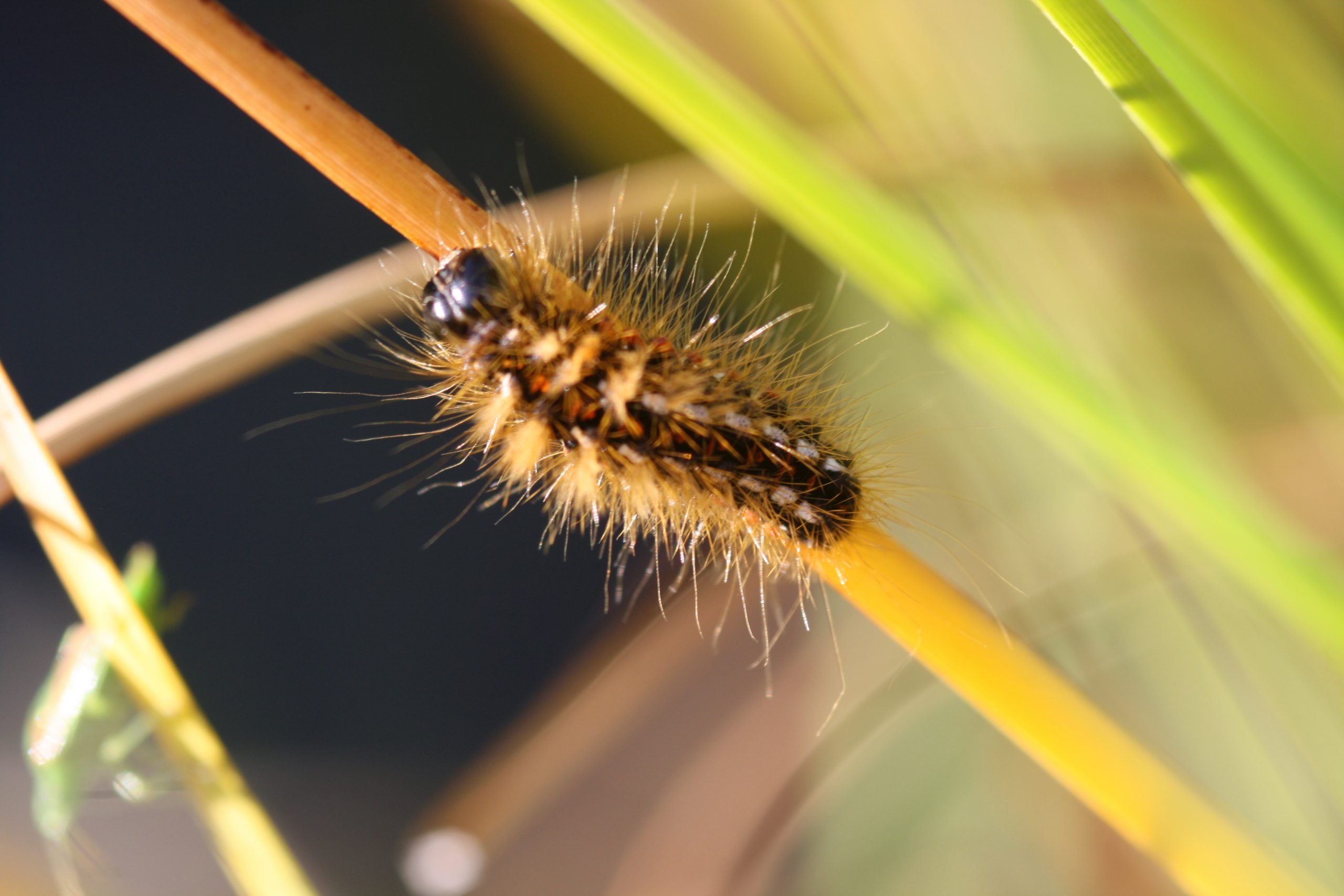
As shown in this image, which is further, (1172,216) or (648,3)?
(648,3)

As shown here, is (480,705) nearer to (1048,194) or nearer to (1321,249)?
(1048,194)

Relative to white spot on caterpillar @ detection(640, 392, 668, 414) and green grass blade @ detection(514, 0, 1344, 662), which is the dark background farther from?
green grass blade @ detection(514, 0, 1344, 662)

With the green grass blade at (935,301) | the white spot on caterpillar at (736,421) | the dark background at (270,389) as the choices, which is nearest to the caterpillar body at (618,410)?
the white spot on caterpillar at (736,421)

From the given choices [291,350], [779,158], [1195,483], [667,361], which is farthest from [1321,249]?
[291,350]

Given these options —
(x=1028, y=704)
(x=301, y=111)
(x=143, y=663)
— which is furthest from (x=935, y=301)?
(x=143, y=663)

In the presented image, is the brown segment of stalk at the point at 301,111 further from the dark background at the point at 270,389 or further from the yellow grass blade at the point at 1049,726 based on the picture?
the dark background at the point at 270,389

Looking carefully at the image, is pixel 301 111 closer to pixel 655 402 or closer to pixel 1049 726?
pixel 655 402
